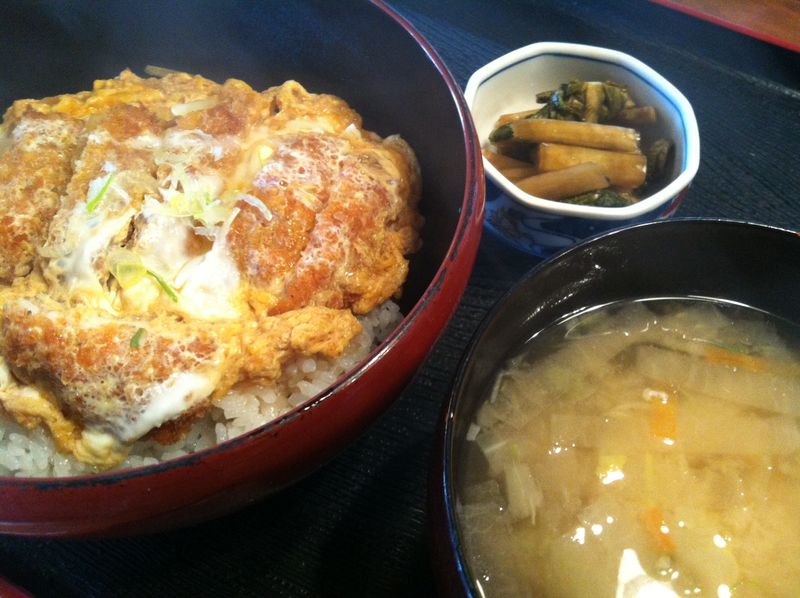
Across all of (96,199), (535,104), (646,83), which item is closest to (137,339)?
(96,199)

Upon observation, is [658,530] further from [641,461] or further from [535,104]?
[535,104]

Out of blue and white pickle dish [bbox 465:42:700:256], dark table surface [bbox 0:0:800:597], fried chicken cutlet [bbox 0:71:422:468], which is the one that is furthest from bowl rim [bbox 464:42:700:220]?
fried chicken cutlet [bbox 0:71:422:468]

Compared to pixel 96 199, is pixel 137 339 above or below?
below

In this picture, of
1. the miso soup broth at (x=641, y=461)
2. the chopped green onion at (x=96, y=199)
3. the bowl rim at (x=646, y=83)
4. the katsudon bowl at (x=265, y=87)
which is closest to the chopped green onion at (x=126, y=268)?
the chopped green onion at (x=96, y=199)

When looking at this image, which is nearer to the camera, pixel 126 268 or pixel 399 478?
pixel 126 268

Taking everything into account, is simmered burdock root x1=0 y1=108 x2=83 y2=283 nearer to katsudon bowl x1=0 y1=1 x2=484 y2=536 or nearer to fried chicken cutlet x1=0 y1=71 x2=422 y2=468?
fried chicken cutlet x1=0 y1=71 x2=422 y2=468

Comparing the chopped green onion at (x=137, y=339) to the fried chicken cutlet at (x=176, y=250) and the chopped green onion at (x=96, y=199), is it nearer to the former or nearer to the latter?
the fried chicken cutlet at (x=176, y=250)

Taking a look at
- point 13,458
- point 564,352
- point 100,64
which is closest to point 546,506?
point 564,352
